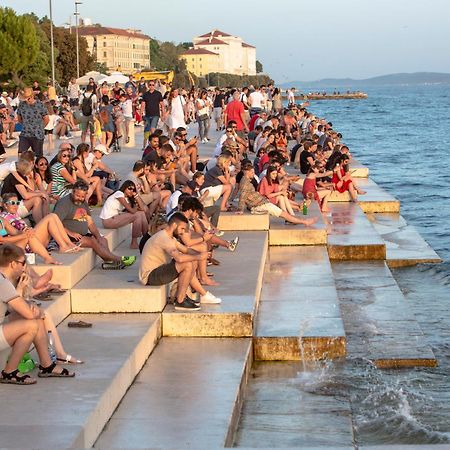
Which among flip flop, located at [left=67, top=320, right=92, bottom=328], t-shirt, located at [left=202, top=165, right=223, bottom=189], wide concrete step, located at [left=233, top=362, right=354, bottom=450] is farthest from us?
t-shirt, located at [left=202, top=165, right=223, bottom=189]

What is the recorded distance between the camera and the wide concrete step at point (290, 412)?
7.70 m

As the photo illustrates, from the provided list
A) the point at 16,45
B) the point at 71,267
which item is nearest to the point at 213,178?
the point at 71,267

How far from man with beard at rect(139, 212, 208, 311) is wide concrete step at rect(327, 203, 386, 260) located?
5581 millimetres

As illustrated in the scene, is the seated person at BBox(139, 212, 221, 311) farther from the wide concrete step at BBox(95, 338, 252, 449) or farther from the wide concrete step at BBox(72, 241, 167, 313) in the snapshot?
the wide concrete step at BBox(95, 338, 252, 449)

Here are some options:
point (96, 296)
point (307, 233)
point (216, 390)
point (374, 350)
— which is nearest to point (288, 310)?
point (374, 350)

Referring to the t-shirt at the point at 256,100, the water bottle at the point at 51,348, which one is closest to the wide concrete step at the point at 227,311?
the water bottle at the point at 51,348

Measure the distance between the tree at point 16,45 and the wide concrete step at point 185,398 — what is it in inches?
2699

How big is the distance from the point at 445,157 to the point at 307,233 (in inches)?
1407

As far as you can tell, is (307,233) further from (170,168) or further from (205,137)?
(205,137)

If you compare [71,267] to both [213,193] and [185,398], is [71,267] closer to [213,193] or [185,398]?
[185,398]

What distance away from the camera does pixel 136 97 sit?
1423 inches

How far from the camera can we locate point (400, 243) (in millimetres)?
17828

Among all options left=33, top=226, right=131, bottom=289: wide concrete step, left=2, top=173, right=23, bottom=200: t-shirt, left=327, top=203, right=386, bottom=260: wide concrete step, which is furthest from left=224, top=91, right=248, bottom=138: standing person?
left=33, top=226, right=131, bottom=289: wide concrete step

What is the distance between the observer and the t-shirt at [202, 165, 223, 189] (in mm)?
15258
